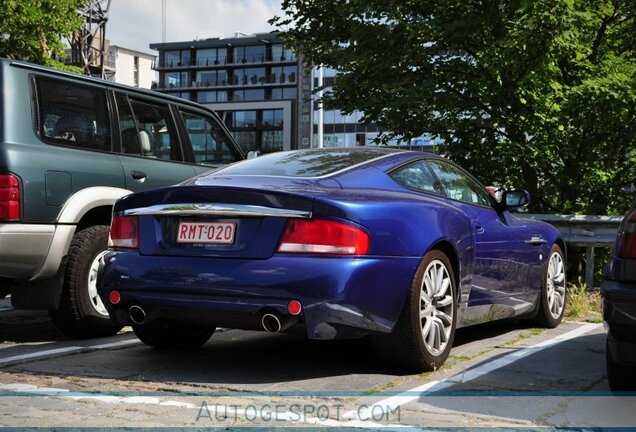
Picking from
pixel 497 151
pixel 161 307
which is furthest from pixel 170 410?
pixel 497 151

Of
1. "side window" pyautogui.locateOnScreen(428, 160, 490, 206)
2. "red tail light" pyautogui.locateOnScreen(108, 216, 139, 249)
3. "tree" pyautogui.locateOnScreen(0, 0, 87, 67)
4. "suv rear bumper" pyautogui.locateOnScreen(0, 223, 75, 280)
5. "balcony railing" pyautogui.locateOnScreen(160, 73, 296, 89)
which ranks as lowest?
"suv rear bumper" pyautogui.locateOnScreen(0, 223, 75, 280)

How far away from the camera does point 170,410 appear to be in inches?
148

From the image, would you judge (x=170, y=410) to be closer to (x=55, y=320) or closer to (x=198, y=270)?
(x=198, y=270)

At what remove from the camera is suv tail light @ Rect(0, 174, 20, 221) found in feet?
17.3

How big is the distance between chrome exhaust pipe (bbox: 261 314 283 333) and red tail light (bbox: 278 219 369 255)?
1.14 ft

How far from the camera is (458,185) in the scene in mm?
5770

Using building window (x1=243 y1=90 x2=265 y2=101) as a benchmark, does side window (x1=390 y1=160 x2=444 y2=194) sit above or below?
below

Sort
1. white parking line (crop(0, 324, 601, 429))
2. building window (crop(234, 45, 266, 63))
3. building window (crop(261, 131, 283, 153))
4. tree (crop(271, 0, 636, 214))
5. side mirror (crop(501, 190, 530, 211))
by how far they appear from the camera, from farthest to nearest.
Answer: building window (crop(234, 45, 266, 63)) → building window (crop(261, 131, 283, 153)) → tree (crop(271, 0, 636, 214)) → side mirror (crop(501, 190, 530, 211)) → white parking line (crop(0, 324, 601, 429))

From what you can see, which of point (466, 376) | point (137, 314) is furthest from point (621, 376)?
point (137, 314)

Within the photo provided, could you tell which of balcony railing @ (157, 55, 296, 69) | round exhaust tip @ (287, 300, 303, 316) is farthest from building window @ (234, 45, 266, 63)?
round exhaust tip @ (287, 300, 303, 316)

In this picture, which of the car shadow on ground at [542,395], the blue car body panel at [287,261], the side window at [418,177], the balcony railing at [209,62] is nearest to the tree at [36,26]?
the blue car body panel at [287,261]

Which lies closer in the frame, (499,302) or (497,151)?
(499,302)

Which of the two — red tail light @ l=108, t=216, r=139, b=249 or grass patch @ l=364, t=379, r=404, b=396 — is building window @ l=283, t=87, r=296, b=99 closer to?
red tail light @ l=108, t=216, r=139, b=249

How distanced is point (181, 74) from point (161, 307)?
441 feet
